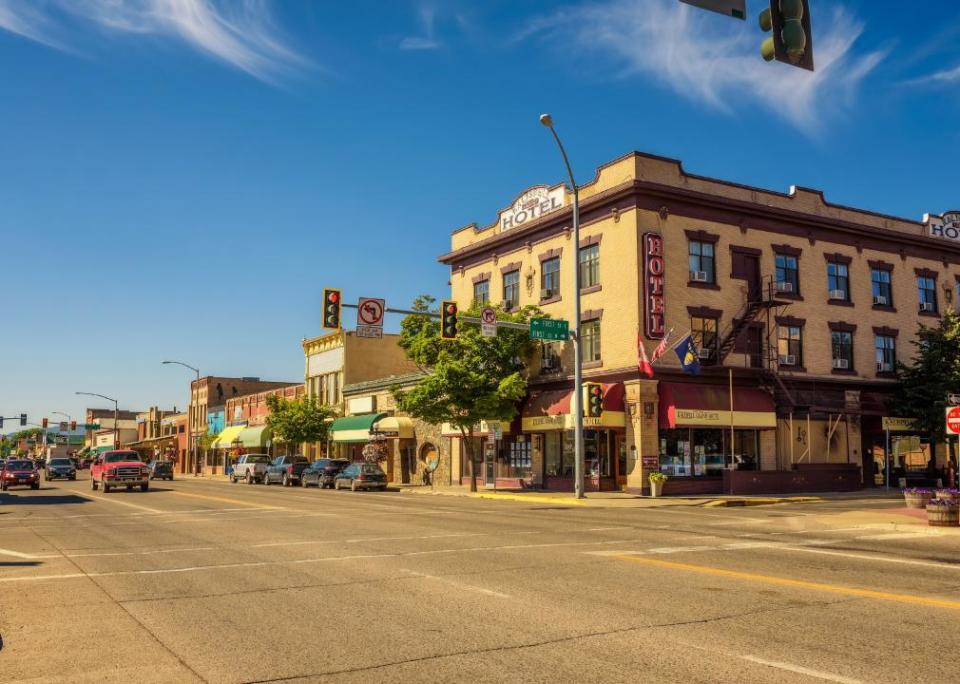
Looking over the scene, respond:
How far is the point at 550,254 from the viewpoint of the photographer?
41.2 metres

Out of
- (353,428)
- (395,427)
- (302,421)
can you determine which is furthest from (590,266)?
(302,421)

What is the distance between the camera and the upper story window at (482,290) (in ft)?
151

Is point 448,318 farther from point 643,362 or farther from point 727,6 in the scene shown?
point 727,6

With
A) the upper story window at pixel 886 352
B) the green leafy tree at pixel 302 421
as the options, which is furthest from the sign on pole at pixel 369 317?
the green leafy tree at pixel 302 421

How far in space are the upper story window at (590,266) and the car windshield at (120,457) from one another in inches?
962

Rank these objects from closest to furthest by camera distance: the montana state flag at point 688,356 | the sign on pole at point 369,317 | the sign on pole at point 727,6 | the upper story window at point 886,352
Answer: the sign on pole at point 727,6
the sign on pole at point 369,317
the montana state flag at point 688,356
the upper story window at point 886,352

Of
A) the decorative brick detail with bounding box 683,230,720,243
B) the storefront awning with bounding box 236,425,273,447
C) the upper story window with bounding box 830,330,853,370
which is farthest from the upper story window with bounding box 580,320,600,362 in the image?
the storefront awning with bounding box 236,425,273,447

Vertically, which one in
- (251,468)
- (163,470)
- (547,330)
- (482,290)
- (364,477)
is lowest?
(163,470)

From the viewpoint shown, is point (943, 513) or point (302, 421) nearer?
point (943, 513)

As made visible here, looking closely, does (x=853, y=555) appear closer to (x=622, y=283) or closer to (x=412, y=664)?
(x=412, y=664)

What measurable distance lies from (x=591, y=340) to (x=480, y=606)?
29680 mm

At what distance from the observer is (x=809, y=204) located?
135 ft

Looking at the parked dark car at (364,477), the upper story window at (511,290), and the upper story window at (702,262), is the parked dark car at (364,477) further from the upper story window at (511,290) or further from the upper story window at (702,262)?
the upper story window at (702,262)

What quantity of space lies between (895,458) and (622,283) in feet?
60.3
